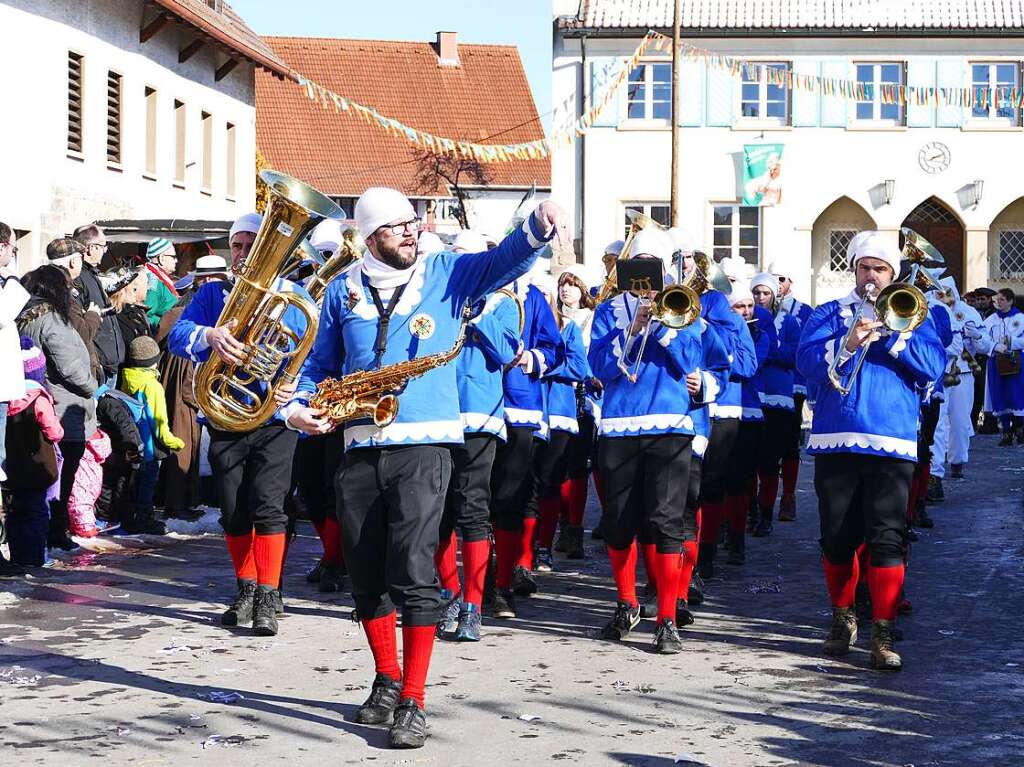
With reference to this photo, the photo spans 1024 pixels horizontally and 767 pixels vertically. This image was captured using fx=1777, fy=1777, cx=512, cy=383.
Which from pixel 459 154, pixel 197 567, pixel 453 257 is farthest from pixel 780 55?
pixel 453 257

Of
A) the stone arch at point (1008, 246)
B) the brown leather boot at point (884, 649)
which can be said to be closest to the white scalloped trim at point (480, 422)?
the brown leather boot at point (884, 649)

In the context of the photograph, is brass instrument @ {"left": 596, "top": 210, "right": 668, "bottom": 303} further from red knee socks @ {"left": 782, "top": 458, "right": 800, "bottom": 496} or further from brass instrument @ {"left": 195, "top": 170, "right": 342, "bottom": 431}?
red knee socks @ {"left": 782, "top": 458, "right": 800, "bottom": 496}

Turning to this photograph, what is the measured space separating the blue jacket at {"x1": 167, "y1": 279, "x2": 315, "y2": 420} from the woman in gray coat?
2.04 meters

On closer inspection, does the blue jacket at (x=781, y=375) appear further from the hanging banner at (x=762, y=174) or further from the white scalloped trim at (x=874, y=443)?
the hanging banner at (x=762, y=174)

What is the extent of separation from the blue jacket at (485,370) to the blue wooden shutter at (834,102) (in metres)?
30.4

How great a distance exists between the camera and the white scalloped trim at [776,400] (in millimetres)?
13867

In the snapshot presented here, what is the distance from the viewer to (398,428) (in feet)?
23.2

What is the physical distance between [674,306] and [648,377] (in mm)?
409

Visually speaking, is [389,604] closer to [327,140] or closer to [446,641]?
[446,641]

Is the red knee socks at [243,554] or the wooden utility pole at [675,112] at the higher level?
the wooden utility pole at [675,112]

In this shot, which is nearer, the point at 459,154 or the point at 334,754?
the point at 334,754

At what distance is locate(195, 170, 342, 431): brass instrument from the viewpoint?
7.91 meters

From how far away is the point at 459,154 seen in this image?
47.9m

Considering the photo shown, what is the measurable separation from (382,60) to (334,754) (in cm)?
4737
